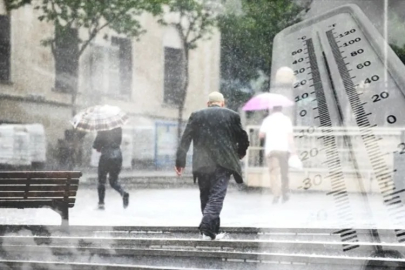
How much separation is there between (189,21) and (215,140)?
209cm

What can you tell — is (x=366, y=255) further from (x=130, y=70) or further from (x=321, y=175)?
(x=130, y=70)

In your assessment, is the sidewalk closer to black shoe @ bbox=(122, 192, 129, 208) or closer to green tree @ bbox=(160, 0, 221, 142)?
green tree @ bbox=(160, 0, 221, 142)

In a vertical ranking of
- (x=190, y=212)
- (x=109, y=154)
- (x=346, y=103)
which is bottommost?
(x=190, y=212)

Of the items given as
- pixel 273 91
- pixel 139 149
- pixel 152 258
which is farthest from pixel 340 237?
pixel 139 149

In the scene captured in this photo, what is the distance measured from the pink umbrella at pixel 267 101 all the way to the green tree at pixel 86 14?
3.75 ft

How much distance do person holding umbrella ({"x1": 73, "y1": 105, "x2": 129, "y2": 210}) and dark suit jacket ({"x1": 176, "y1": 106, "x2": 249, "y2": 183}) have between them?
1070 millimetres

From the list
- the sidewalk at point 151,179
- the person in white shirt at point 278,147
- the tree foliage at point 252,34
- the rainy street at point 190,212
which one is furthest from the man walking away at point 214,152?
the sidewalk at point 151,179

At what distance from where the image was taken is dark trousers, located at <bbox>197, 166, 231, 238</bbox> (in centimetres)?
293

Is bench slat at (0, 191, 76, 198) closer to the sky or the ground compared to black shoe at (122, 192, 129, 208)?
closer to the sky

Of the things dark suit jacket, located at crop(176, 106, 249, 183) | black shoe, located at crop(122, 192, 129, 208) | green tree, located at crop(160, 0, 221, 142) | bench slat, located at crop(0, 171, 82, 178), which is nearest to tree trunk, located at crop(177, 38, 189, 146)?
green tree, located at crop(160, 0, 221, 142)

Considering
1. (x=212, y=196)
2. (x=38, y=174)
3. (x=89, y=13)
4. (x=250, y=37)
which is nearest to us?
(x=212, y=196)

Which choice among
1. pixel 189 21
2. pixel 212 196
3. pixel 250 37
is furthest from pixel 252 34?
pixel 212 196

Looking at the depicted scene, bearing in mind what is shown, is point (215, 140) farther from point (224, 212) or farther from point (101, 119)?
point (101, 119)

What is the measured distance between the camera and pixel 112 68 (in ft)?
17.4
